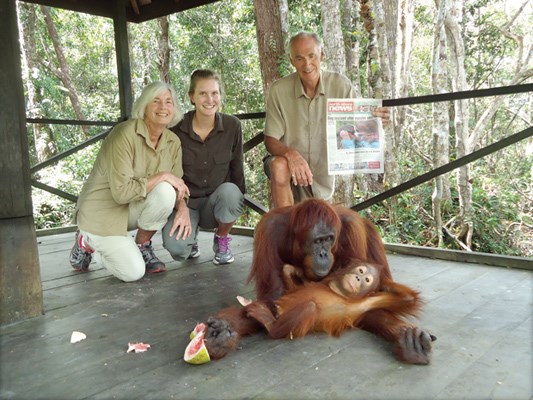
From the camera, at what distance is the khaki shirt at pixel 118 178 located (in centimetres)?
281

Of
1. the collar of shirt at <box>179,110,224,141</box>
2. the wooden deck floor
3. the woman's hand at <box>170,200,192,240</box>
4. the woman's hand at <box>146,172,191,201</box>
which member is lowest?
the wooden deck floor

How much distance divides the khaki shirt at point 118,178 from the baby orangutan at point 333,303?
1.17m

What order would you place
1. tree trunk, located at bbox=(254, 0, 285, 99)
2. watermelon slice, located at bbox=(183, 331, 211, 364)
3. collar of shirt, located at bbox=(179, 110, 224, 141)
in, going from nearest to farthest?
1. watermelon slice, located at bbox=(183, 331, 211, 364)
2. collar of shirt, located at bbox=(179, 110, 224, 141)
3. tree trunk, located at bbox=(254, 0, 285, 99)

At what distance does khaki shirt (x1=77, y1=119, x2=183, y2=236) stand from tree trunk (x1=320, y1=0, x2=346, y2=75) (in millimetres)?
2817

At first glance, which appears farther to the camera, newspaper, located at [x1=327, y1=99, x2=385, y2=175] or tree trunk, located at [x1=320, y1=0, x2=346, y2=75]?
tree trunk, located at [x1=320, y1=0, x2=346, y2=75]

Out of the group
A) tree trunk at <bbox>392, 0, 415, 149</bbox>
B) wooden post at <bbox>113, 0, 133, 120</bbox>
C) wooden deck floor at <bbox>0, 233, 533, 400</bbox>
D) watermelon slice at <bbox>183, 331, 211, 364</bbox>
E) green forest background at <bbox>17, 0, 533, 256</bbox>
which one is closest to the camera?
wooden deck floor at <bbox>0, 233, 533, 400</bbox>

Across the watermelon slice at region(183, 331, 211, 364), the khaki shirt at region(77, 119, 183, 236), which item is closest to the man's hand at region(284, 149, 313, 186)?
the khaki shirt at region(77, 119, 183, 236)

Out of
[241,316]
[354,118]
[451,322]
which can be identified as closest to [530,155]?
[354,118]

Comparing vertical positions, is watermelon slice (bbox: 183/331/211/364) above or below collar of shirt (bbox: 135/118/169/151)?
below

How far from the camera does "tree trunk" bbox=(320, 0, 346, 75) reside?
5098mm

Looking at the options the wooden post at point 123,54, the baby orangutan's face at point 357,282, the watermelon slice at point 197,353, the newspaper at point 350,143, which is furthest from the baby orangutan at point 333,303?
the wooden post at point 123,54

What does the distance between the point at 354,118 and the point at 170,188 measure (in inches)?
48.0

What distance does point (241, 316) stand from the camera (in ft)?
6.77

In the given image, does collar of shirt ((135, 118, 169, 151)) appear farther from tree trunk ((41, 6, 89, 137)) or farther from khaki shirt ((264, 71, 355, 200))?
tree trunk ((41, 6, 89, 137))
